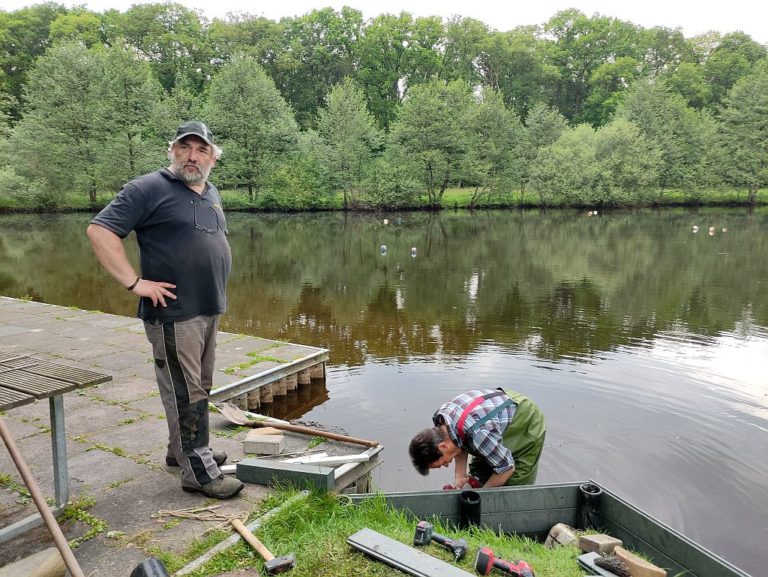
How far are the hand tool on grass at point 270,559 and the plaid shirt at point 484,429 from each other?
54.5 inches

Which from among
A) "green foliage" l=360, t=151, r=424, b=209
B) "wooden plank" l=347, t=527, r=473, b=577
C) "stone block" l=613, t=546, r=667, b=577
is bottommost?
"stone block" l=613, t=546, r=667, b=577

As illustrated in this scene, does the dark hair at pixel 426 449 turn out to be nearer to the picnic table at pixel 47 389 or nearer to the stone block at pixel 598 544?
the stone block at pixel 598 544

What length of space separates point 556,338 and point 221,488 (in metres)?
8.42

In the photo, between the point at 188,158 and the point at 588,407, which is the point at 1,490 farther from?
the point at 588,407

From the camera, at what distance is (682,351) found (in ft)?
Answer: 32.5

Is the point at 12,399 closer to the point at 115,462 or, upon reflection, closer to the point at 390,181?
the point at 115,462

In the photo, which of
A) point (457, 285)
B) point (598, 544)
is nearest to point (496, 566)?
point (598, 544)

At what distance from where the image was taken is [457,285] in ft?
52.3

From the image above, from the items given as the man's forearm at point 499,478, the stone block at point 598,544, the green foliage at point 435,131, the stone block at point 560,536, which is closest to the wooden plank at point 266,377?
the man's forearm at point 499,478

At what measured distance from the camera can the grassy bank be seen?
2955 millimetres

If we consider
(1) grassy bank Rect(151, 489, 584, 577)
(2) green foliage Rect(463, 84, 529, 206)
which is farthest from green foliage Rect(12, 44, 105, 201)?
(1) grassy bank Rect(151, 489, 584, 577)

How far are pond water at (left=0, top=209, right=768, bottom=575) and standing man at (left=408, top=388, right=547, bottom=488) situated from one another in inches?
62.0

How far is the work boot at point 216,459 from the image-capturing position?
399 centimetres

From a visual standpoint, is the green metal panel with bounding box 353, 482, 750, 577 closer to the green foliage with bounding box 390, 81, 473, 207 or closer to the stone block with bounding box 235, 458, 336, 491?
the stone block with bounding box 235, 458, 336, 491
